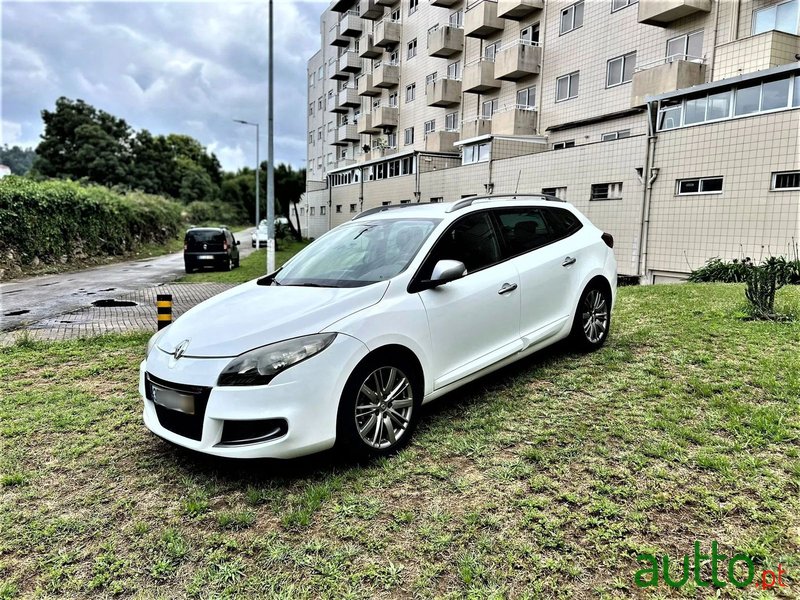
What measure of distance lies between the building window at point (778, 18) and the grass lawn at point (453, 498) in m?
16.5

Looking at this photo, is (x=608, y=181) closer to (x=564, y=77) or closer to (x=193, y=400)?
(x=564, y=77)

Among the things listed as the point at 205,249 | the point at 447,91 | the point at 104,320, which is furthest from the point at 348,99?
the point at 104,320

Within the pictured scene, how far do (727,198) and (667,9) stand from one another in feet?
26.9

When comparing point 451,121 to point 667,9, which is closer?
point 667,9

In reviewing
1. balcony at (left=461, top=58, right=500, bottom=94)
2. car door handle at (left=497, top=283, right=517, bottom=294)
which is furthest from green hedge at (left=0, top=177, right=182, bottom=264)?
car door handle at (left=497, top=283, right=517, bottom=294)

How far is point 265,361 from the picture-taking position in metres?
3.22

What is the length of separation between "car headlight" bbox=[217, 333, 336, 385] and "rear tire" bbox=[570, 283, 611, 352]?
3.18 metres

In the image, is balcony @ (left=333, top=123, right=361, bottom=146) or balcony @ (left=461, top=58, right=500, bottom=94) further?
balcony @ (left=333, top=123, right=361, bottom=146)

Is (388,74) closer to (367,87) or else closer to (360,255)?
(367,87)

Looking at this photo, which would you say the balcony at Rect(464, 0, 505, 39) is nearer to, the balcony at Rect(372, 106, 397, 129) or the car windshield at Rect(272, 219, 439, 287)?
the balcony at Rect(372, 106, 397, 129)

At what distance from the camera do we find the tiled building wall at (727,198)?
43.9 ft

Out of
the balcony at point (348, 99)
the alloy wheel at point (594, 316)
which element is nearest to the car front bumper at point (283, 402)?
the alloy wheel at point (594, 316)

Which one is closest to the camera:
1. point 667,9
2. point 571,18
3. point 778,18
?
point 778,18

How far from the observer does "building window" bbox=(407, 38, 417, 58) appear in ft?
125
